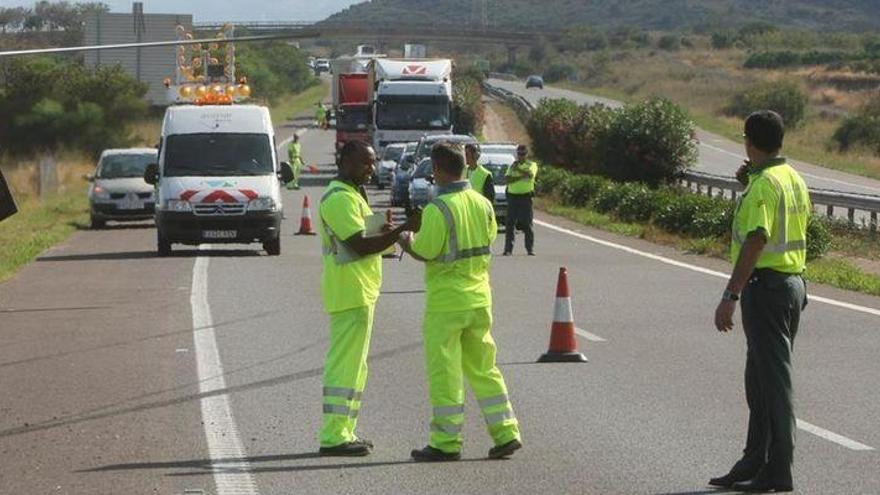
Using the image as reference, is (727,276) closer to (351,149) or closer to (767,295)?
(351,149)

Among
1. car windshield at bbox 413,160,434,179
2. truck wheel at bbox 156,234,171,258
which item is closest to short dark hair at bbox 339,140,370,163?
truck wheel at bbox 156,234,171,258

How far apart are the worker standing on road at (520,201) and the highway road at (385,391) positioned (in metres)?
3.54

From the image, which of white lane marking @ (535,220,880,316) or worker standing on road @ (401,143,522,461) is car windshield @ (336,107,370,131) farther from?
worker standing on road @ (401,143,522,461)

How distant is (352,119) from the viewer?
64.7 meters

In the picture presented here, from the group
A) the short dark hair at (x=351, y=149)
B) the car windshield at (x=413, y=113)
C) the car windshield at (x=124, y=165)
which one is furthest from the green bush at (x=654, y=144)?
the short dark hair at (x=351, y=149)

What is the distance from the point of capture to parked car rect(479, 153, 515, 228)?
1385 inches

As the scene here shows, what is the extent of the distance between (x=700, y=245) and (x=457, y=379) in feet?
64.2

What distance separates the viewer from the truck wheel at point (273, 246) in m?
28.9

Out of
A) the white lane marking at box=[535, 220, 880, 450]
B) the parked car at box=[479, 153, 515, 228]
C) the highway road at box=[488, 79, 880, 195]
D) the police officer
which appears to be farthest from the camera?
the highway road at box=[488, 79, 880, 195]

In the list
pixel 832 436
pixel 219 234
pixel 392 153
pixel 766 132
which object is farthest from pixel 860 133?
pixel 766 132

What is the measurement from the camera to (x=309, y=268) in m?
26.2

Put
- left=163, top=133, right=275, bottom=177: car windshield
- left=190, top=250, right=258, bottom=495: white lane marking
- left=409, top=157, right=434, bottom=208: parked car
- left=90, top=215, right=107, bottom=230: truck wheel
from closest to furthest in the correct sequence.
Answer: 1. left=190, top=250, right=258, bottom=495: white lane marking
2. left=163, top=133, right=275, bottom=177: car windshield
3. left=90, top=215, right=107, bottom=230: truck wheel
4. left=409, top=157, right=434, bottom=208: parked car

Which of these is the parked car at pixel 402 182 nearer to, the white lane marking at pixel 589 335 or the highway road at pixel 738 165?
the highway road at pixel 738 165

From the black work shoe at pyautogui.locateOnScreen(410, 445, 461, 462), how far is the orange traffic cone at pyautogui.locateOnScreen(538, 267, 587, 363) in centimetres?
469
